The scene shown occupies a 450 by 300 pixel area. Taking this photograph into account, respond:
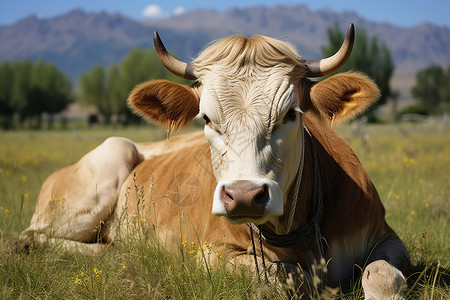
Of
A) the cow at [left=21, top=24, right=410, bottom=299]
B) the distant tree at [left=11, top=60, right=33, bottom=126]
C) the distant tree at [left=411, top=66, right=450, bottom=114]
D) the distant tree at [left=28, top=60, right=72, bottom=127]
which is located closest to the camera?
the cow at [left=21, top=24, right=410, bottom=299]

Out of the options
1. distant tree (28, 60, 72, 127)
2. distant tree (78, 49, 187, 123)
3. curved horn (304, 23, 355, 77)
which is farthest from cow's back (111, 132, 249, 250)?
distant tree (78, 49, 187, 123)

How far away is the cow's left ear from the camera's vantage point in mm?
3256

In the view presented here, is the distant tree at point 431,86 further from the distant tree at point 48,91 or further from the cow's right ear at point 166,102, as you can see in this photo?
the cow's right ear at point 166,102

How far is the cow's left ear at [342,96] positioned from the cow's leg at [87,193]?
2593 millimetres

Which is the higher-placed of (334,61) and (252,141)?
(334,61)

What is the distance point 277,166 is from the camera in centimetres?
287

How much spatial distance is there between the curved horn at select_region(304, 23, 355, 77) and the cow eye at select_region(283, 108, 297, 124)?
0.42 meters

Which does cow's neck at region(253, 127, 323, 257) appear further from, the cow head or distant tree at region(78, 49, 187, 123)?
distant tree at region(78, 49, 187, 123)

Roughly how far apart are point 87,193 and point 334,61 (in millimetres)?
3181

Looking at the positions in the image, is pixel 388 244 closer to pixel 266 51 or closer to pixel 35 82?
pixel 266 51

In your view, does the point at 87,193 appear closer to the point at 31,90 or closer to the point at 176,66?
the point at 176,66

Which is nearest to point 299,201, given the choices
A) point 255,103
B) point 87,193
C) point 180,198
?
point 255,103

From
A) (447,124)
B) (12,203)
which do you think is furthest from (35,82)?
(12,203)

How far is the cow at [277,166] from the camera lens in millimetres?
2812
